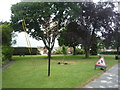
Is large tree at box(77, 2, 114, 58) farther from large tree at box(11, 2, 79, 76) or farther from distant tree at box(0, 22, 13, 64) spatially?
distant tree at box(0, 22, 13, 64)

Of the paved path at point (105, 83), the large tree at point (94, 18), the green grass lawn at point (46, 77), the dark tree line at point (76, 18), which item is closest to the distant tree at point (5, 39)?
the green grass lawn at point (46, 77)

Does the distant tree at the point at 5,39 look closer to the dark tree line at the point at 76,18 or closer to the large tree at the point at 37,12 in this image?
the large tree at the point at 37,12

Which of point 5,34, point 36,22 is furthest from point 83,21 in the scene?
point 5,34

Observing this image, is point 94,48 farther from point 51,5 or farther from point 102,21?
point 51,5

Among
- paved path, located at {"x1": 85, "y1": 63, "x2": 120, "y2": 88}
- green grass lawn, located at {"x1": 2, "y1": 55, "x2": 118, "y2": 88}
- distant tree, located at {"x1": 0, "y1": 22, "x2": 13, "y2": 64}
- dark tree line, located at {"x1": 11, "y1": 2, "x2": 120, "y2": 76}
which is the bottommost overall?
paved path, located at {"x1": 85, "y1": 63, "x2": 120, "y2": 88}

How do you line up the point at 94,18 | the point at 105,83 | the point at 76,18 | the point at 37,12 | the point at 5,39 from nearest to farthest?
1. the point at 105,83
2. the point at 5,39
3. the point at 37,12
4. the point at 76,18
5. the point at 94,18

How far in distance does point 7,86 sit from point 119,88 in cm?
422

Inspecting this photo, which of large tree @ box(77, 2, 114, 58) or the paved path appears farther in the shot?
large tree @ box(77, 2, 114, 58)

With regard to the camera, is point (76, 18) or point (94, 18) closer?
point (76, 18)

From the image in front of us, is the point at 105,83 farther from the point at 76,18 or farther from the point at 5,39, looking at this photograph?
the point at 76,18

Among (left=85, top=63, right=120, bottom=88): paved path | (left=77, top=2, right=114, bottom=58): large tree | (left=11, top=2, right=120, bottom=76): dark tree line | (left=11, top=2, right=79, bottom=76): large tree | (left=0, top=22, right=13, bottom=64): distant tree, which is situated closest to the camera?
(left=85, top=63, right=120, bottom=88): paved path

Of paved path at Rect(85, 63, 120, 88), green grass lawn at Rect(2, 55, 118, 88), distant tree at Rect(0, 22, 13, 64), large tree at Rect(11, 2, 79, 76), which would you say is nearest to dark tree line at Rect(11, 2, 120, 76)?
large tree at Rect(11, 2, 79, 76)

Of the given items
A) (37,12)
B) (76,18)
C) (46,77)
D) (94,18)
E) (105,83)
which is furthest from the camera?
(94,18)

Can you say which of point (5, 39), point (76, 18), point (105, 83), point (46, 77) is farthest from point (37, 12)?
point (105, 83)
